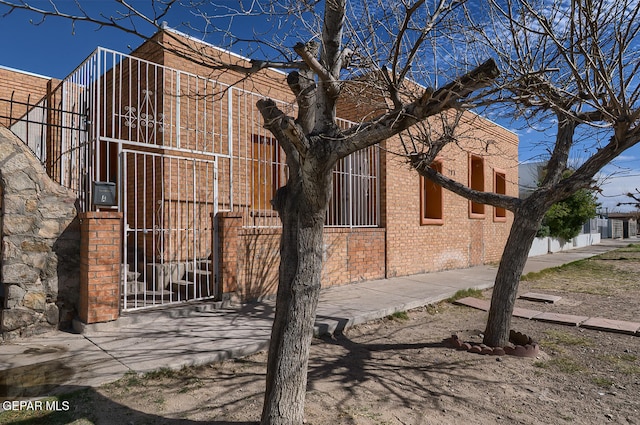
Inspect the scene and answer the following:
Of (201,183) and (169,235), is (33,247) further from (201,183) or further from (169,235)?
(201,183)

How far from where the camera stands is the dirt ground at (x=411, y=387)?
3189 mm

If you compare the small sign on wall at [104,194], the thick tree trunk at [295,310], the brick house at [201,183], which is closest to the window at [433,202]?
the brick house at [201,183]

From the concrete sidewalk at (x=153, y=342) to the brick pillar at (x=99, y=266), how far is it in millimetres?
212

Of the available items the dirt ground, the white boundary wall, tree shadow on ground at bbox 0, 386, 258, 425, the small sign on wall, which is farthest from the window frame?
tree shadow on ground at bbox 0, 386, 258, 425

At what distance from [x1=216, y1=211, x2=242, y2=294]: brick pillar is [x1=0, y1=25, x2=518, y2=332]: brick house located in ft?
0.08

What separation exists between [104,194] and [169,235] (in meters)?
1.44

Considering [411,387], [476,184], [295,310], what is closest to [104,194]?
[295,310]

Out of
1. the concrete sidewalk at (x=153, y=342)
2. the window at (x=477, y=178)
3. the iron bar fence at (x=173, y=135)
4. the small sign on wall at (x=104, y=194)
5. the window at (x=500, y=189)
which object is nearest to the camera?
the concrete sidewalk at (x=153, y=342)

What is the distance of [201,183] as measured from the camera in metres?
7.65

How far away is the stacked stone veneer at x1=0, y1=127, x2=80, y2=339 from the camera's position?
190 inches

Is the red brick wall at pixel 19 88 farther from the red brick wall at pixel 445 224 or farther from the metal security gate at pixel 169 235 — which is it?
the red brick wall at pixel 445 224

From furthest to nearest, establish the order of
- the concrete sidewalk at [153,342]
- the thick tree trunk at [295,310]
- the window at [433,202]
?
the window at [433,202]
the concrete sidewalk at [153,342]
the thick tree trunk at [295,310]

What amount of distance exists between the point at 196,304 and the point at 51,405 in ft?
10.2

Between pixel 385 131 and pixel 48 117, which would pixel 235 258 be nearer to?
pixel 385 131
